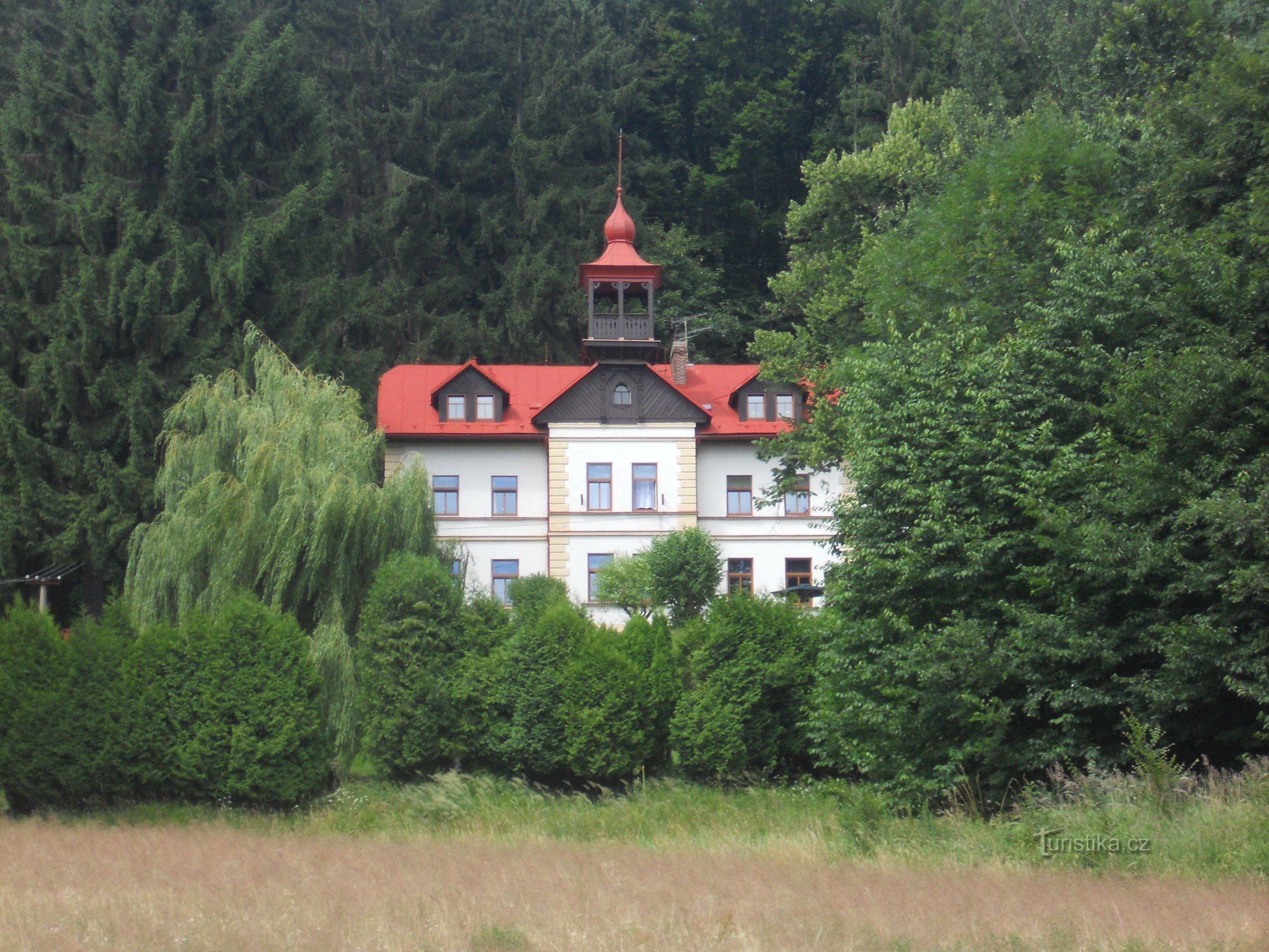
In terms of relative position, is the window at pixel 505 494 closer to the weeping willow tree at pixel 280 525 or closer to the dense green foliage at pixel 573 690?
the weeping willow tree at pixel 280 525

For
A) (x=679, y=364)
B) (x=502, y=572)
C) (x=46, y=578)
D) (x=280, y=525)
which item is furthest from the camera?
(x=679, y=364)

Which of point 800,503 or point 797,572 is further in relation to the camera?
point 800,503

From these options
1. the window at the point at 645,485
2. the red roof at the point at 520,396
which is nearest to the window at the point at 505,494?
the red roof at the point at 520,396

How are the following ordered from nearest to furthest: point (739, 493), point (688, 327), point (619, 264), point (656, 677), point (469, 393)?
1. point (656, 677)
2. point (469, 393)
3. point (739, 493)
4. point (619, 264)
5. point (688, 327)

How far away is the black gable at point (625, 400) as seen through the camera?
3744 centimetres

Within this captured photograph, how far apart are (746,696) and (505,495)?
58.5 feet

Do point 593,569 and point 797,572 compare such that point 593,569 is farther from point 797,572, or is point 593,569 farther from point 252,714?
point 252,714

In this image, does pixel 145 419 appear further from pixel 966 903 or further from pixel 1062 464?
pixel 966 903

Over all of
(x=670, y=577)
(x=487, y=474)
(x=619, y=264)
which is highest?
(x=619, y=264)

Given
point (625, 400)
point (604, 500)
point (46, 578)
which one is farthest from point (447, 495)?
point (46, 578)

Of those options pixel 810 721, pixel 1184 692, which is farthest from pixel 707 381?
pixel 1184 692

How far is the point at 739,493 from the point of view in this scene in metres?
38.2

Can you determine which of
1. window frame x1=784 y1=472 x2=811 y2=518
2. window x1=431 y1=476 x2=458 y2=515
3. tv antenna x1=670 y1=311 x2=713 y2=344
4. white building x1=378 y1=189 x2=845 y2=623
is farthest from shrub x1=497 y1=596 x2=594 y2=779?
tv antenna x1=670 y1=311 x2=713 y2=344

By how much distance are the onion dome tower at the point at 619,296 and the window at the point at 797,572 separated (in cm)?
735
